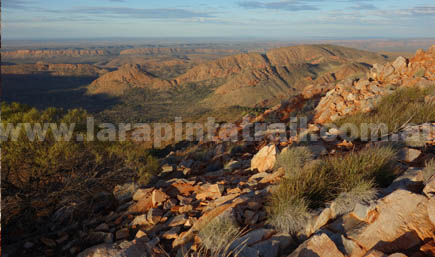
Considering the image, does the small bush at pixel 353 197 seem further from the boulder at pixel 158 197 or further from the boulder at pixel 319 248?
the boulder at pixel 158 197

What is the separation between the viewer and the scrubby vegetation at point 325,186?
3.34 metres

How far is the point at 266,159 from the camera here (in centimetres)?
589

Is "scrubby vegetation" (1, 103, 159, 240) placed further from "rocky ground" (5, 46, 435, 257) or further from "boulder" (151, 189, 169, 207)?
"boulder" (151, 189, 169, 207)

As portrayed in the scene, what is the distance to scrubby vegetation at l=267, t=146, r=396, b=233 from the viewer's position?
11.0ft

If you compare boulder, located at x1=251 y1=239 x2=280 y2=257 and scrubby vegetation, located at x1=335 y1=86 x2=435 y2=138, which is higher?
scrubby vegetation, located at x1=335 y1=86 x2=435 y2=138

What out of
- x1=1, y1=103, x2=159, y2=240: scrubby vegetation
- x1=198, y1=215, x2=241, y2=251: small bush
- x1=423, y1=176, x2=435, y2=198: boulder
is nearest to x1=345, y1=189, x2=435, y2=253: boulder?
x1=423, y1=176, x2=435, y2=198: boulder

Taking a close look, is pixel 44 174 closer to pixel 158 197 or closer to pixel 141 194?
pixel 141 194

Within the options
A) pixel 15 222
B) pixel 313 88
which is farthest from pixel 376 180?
pixel 313 88

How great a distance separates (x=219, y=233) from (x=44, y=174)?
4304 mm

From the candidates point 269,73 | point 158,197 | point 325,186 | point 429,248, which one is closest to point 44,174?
point 158,197

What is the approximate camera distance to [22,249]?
4.23 meters

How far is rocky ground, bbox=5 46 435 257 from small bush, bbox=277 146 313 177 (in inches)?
8.8

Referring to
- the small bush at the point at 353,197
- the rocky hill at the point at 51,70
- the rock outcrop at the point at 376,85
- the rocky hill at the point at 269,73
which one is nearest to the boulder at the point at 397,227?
the small bush at the point at 353,197

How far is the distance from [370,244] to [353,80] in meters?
15.7
